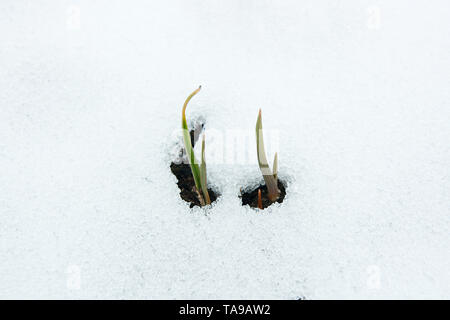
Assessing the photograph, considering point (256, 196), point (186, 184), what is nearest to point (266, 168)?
point (256, 196)

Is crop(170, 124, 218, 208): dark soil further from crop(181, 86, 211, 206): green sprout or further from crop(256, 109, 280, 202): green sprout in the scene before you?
crop(256, 109, 280, 202): green sprout

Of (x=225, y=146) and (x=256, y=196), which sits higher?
(x=225, y=146)

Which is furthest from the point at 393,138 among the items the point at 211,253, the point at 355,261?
the point at 211,253

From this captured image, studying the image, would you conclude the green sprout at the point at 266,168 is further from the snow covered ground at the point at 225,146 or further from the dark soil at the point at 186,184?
the dark soil at the point at 186,184

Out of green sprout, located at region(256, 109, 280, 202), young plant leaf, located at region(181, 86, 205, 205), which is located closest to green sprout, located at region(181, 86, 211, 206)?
young plant leaf, located at region(181, 86, 205, 205)

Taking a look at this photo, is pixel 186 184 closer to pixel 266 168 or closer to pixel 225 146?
pixel 225 146
